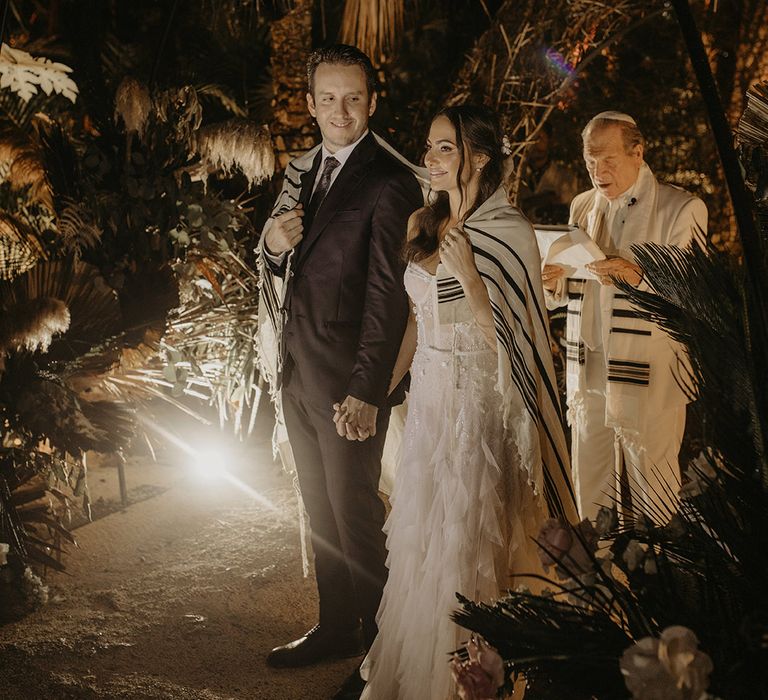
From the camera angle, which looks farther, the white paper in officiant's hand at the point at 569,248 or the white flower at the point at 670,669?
the white paper in officiant's hand at the point at 569,248

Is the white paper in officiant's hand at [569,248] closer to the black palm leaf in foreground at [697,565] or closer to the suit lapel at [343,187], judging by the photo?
the suit lapel at [343,187]

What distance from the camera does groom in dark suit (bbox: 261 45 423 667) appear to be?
2.79 m

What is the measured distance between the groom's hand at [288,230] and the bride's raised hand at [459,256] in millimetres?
637

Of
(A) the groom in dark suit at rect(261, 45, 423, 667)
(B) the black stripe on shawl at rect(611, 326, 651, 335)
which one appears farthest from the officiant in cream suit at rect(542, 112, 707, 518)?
(A) the groom in dark suit at rect(261, 45, 423, 667)

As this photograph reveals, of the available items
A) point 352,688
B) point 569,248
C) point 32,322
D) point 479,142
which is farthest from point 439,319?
point 32,322

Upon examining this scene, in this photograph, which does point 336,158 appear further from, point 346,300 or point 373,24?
point 373,24

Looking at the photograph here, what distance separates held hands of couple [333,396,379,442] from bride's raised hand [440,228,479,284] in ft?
1.91

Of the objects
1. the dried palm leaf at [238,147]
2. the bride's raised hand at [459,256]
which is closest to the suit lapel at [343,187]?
the bride's raised hand at [459,256]

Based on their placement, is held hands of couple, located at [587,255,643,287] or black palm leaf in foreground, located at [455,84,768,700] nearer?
black palm leaf in foreground, located at [455,84,768,700]

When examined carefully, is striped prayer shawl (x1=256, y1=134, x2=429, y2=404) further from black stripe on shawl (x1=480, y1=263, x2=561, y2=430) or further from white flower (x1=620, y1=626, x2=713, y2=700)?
white flower (x1=620, y1=626, x2=713, y2=700)

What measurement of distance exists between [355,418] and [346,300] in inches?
16.7

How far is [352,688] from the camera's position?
2.92 meters

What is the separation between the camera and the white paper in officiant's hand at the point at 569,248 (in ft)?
10.7

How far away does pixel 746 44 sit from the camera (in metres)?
5.59
